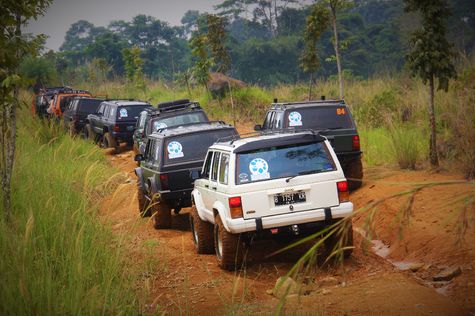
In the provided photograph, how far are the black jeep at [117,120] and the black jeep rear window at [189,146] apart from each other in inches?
521

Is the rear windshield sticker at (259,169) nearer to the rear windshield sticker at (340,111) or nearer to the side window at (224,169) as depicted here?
the side window at (224,169)

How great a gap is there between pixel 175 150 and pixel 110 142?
14.1 m

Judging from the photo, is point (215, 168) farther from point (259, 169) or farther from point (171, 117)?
point (171, 117)

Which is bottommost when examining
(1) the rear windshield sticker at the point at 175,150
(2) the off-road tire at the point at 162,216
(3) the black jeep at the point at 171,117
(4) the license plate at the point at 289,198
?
(2) the off-road tire at the point at 162,216

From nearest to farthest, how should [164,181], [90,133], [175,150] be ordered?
[164,181]
[175,150]
[90,133]

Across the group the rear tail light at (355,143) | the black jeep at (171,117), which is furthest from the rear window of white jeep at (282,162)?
the black jeep at (171,117)

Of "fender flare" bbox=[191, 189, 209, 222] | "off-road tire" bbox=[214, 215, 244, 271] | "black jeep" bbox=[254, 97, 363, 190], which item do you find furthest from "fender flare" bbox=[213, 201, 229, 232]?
"black jeep" bbox=[254, 97, 363, 190]

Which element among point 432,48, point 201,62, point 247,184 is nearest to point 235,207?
point 247,184

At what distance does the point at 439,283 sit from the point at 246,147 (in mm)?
2936

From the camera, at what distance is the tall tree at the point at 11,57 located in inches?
360

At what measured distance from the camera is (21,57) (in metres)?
10.3

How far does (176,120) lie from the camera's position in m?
19.3

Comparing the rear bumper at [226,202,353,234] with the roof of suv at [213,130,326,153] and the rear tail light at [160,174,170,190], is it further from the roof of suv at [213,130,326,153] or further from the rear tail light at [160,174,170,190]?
the rear tail light at [160,174,170,190]

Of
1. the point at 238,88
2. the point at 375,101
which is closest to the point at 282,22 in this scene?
the point at 238,88
